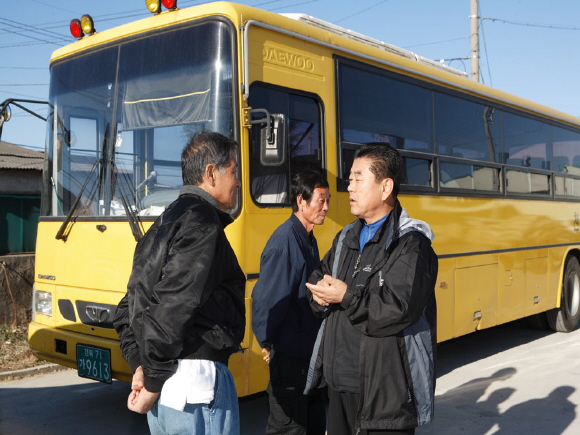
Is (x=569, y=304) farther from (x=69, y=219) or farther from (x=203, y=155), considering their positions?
(x=203, y=155)

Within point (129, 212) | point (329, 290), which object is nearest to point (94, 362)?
point (129, 212)

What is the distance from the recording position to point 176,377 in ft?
7.98

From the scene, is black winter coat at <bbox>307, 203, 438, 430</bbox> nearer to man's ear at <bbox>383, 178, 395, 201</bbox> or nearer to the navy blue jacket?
man's ear at <bbox>383, 178, 395, 201</bbox>

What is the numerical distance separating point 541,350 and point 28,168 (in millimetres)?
7701

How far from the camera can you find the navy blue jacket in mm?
4043

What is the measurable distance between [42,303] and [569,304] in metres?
7.86

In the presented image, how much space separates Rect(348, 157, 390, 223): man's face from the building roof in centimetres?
782

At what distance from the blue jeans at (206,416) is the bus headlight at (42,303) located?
3531mm

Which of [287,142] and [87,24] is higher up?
[87,24]

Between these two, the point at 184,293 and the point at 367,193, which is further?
the point at 367,193

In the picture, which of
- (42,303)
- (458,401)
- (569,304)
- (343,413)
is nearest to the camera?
(343,413)

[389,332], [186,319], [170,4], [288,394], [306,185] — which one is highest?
[170,4]

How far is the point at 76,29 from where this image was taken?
602cm

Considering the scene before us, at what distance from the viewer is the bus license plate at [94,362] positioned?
502 cm
